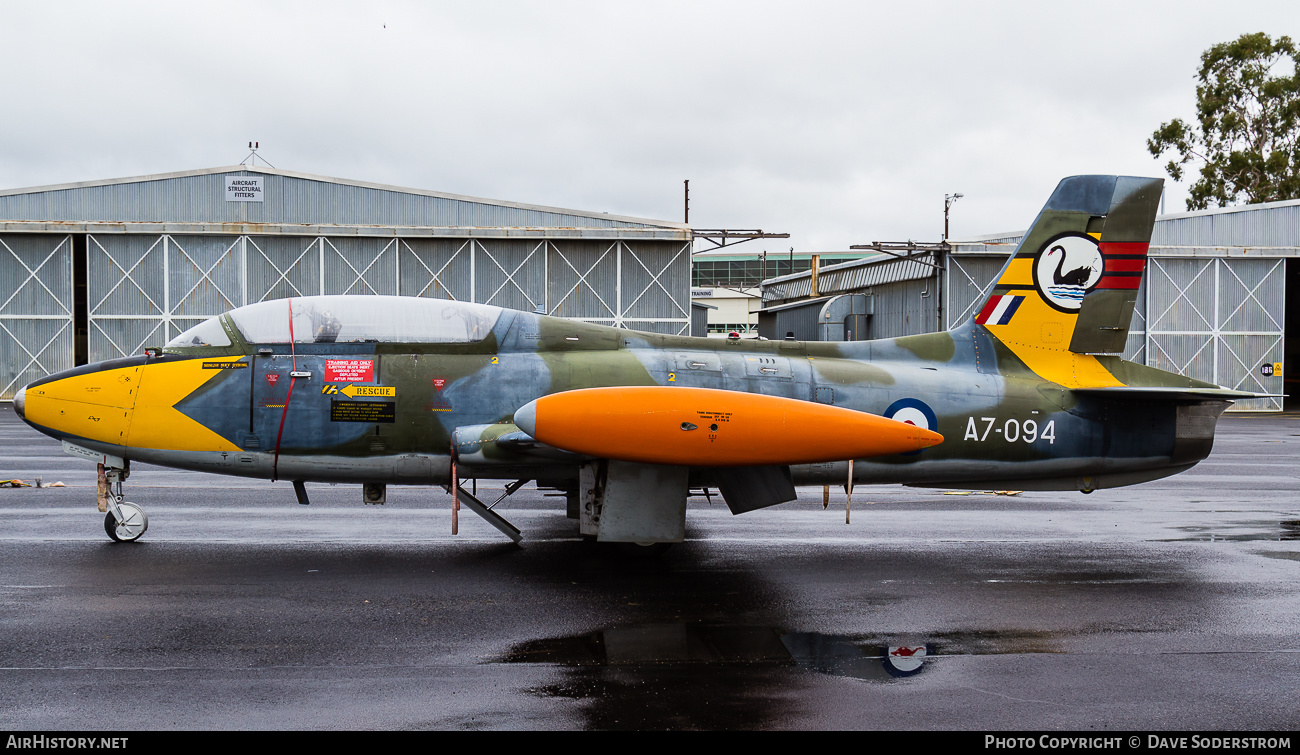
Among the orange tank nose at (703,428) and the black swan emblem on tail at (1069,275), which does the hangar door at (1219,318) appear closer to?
the black swan emblem on tail at (1069,275)

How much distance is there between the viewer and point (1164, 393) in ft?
27.4

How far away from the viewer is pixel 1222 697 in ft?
16.4

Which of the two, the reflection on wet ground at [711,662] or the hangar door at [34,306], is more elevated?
the hangar door at [34,306]

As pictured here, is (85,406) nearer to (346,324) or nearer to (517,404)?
(346,324)

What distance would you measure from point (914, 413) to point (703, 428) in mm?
2790

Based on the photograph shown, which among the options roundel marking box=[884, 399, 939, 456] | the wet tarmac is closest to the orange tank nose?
the wet tarmac

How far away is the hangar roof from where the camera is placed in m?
32.9

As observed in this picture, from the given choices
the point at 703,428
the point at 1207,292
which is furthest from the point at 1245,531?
the point at 1207,292

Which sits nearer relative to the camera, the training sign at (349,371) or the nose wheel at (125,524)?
the training sign at (349,371)

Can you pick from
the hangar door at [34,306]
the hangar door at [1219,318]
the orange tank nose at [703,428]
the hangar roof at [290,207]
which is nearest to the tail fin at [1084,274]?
the orange tank nose at [703,428]

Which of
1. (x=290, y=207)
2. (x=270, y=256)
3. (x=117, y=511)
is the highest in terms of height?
(x=290, y=207)

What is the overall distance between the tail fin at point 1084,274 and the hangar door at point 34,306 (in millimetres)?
34355

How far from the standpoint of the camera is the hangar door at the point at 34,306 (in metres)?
32.2
